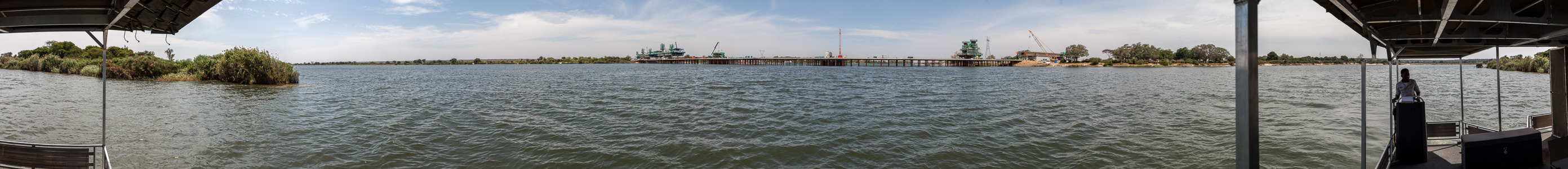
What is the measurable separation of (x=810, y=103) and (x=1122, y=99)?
11353 mm

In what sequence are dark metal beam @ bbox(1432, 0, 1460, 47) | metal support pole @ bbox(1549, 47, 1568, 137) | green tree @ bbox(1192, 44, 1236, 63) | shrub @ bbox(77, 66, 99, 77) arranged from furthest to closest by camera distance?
green tree @ bbox(1192, 44, 1236, 63) → shrub @ bbox(77, 66, 99, 77) → metal support pole @ bbox(1549, 47, 1568, 137) → dark metal beam @ bbox(1432, 0, 1460, 47)

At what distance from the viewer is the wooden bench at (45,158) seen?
191 inches

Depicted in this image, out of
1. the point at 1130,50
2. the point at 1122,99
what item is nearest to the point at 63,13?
the point at 1122,99

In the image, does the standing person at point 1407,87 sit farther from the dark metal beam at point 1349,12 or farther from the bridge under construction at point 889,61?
the bridge under construction at point 889,61

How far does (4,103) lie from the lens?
619 inches

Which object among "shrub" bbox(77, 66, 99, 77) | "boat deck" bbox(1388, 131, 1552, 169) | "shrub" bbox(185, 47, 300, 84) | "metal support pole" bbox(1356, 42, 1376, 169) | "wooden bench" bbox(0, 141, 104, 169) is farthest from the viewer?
"shrub" bbox(77, 66, 99, 77)

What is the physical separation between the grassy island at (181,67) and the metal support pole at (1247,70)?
35.7 metres

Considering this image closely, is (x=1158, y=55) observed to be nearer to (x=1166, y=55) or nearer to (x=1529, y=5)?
(x=1166, y=55)

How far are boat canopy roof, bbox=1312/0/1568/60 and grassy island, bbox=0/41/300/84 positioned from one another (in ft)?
119

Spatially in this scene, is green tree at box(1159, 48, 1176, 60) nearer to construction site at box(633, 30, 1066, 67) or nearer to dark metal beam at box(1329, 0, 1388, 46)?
construction site at box(633, 30, 1066, 67)

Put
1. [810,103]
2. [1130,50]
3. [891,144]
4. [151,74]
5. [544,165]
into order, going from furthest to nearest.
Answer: [1130,50] < [151,74] < [810,103] < [891,144] < [544,165]

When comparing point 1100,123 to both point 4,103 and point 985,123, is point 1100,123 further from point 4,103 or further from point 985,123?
point 4,103

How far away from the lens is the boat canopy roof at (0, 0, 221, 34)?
4680 mm

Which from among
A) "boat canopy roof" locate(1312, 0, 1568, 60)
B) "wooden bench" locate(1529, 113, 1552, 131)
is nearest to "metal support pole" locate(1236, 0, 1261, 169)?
"boat canopy roof" locate(1312, 0, 1568, 60)
